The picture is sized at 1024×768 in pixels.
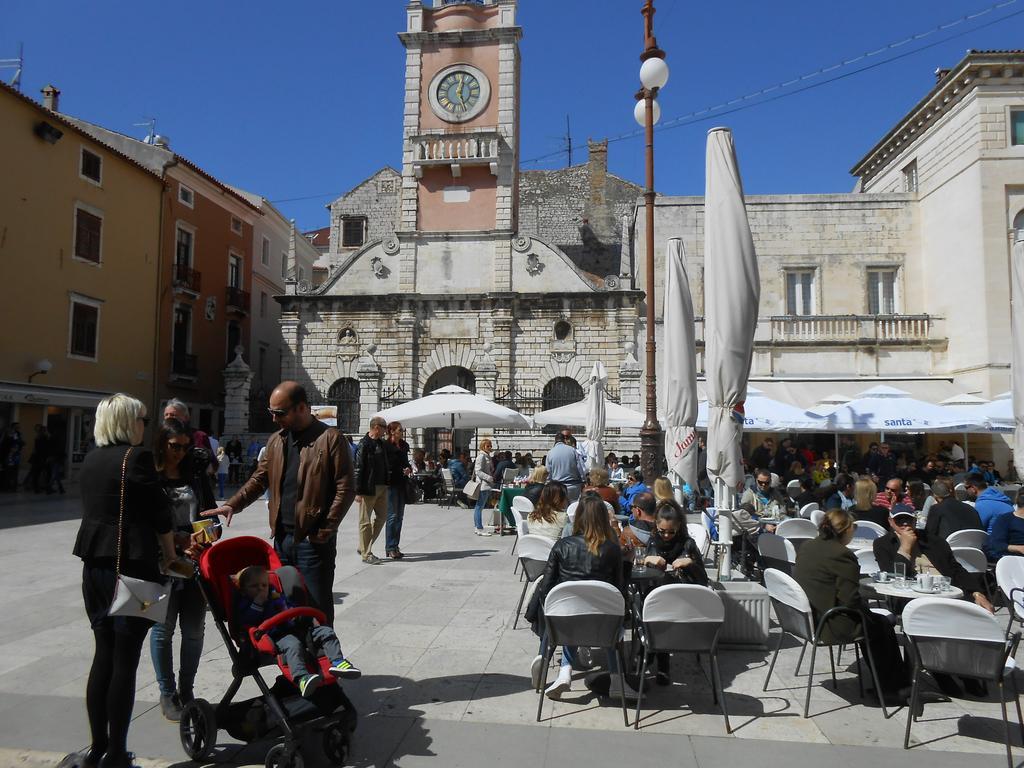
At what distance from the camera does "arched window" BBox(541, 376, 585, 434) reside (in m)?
23.0

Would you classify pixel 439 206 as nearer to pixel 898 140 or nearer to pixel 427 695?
pixel 898 140

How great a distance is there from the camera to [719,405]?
589cm

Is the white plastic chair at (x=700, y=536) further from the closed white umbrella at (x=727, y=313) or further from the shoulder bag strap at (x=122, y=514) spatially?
the shoulder bag strap at (x=122, y=514)

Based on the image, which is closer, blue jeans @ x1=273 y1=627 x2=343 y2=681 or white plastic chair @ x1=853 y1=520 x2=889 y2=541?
blue jeans @ x1=273 y1=627 x2=343 y2=681

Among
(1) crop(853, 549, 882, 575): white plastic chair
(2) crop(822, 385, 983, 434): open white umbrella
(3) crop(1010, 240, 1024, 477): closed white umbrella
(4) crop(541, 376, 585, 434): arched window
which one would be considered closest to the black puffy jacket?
(1) crop(853, 549, 882, 575): white plastic chair

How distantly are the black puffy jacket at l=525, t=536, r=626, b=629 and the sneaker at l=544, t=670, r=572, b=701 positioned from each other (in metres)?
0.43

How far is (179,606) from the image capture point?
157 inches

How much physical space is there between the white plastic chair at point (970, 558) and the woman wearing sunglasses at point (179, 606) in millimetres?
6023

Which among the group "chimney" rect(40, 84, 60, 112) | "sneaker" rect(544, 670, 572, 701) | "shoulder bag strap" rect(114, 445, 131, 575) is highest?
"chimney" rect(40, 84, 60, 112)

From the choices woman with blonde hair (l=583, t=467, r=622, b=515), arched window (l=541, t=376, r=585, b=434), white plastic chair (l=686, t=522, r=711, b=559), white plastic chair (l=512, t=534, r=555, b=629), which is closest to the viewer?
white plastic chair (l=512, t=534, r=555, b=629)

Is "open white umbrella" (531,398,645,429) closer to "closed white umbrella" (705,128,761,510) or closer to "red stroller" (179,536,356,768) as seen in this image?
"closed white umbrella" (705,128,761,510)

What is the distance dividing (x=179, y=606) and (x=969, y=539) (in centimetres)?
664

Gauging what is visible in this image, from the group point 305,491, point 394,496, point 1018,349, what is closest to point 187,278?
point 394,496

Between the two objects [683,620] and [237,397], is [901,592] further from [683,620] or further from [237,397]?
[237,397]
